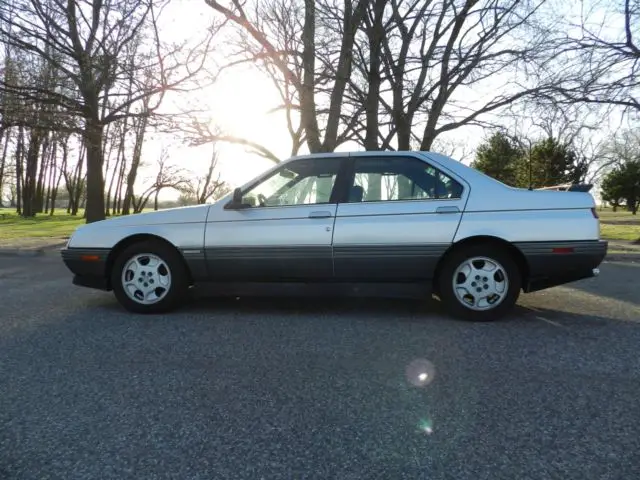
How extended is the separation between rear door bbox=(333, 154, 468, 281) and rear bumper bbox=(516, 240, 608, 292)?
0.77 m

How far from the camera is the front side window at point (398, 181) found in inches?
188

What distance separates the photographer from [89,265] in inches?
200

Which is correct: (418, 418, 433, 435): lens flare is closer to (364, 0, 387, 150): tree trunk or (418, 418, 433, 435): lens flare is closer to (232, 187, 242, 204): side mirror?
(232, 187, 242, 204): side mirror

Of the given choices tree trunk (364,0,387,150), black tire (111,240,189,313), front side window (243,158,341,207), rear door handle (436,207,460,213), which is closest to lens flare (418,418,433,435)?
rear door handle (436,207,460,213)

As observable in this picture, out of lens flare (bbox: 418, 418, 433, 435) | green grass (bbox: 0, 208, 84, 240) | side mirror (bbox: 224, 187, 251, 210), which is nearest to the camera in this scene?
lens flare (bbox: 418, 418, 433, 435)

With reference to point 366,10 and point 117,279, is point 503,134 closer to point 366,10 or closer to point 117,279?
point 366,10

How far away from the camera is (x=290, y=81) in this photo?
13.5 metres

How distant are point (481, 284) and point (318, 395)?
8.03 feet

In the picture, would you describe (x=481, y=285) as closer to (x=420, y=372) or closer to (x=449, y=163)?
(x=449, y=163)

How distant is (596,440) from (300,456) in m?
1.41

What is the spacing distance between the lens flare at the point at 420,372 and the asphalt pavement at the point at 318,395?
1 cm

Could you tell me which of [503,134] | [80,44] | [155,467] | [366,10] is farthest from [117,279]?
[503,134]

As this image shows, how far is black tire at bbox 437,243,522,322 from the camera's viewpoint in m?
4.61

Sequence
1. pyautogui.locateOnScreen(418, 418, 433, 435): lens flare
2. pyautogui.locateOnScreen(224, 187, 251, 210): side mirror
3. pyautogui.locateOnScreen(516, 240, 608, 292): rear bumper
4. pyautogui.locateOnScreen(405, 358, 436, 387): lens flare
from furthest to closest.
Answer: pyautogui.locateOnScreen(224, 187, 251, 210): side mirror, pyautogui.locateOnScreen(516, 240, 608, 292): rear bumper, pyautogui.locateOnScreen(405, 358, 436, 387): lens flare, pyautogui.locateOnScreen(418, 418, 433, 435): lens flare
